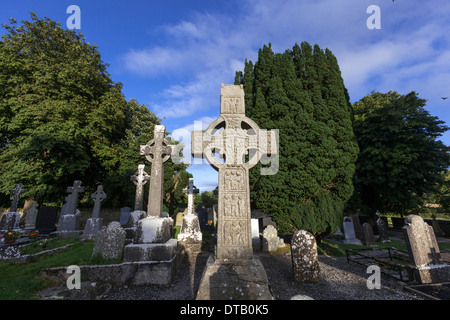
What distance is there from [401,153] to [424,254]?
887 cm

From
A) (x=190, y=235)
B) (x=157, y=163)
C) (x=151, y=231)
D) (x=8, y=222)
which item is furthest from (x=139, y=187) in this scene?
(x=8, y=222)

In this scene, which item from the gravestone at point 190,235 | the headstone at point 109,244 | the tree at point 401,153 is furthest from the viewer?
the tree at point 401,153

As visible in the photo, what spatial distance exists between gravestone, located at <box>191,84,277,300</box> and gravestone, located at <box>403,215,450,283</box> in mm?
4705

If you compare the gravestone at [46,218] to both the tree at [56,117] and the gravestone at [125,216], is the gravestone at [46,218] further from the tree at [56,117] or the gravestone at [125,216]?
the gravestone at [125,216]

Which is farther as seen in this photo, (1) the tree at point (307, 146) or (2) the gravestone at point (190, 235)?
(1) the tree at point (307, 146)

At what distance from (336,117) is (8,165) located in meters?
20.7

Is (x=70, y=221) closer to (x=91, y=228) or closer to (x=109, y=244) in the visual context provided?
(x=91, y=228)

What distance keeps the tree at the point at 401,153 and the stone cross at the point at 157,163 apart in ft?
41.4

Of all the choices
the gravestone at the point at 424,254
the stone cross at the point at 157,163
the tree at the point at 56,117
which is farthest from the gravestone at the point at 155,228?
the tree at the point at 56,117

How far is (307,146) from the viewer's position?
363 inches

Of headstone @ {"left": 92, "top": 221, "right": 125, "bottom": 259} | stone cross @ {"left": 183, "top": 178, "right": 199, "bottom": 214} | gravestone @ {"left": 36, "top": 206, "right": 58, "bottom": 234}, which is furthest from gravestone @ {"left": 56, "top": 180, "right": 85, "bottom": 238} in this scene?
headstone @ {"left": 92, "top": 221, "right": 125, "bottom": 259}

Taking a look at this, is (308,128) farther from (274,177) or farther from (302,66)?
(302,66)

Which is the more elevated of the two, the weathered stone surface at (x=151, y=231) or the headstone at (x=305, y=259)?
the weathered stone surface at (x=151, y=231)

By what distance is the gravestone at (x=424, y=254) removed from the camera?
4.68m
